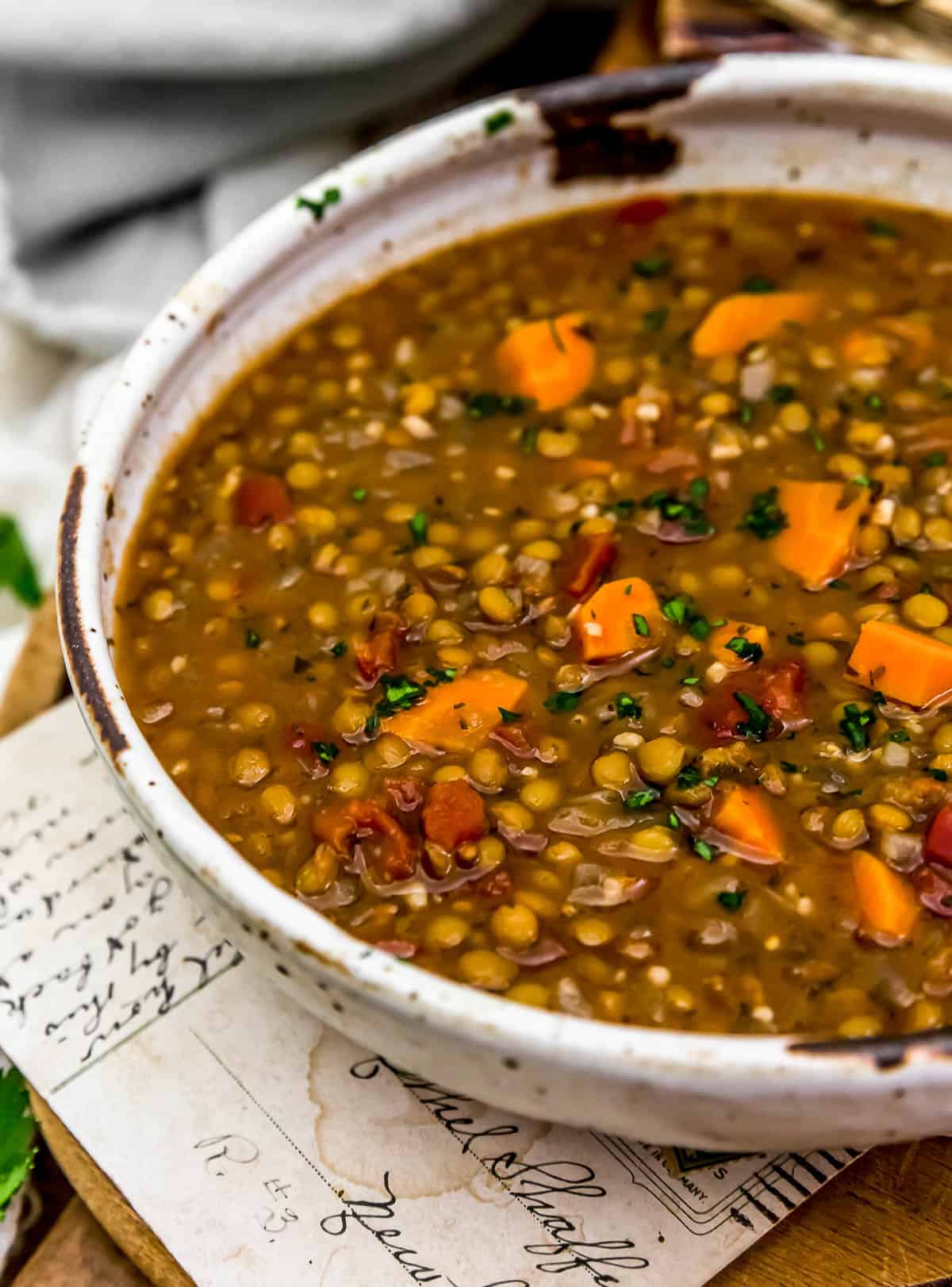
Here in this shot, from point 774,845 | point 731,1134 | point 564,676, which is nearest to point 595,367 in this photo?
point 564,676

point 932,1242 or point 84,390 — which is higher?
point 84,390

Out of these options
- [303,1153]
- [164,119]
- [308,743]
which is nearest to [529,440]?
[308,743]

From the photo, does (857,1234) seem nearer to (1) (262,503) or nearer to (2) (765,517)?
(2) (765,517)

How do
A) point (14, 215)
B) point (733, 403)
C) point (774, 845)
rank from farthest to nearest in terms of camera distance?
point (14, 215)
point (733, 403)
point (774, 845)

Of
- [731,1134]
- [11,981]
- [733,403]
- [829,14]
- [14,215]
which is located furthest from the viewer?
[14,215]

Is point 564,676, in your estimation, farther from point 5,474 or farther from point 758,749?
point 5,474

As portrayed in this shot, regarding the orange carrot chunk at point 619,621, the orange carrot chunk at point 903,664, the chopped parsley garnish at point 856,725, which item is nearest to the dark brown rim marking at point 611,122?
the orange carrot chunk at point 619,621

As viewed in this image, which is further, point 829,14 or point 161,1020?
point 829,14

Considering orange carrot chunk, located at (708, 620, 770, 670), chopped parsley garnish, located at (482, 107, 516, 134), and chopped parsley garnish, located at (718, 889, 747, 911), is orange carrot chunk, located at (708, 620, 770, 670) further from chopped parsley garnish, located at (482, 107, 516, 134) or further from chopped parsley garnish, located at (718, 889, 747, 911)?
chopped parsley garnish, located at (482, 107, 516, 134)
